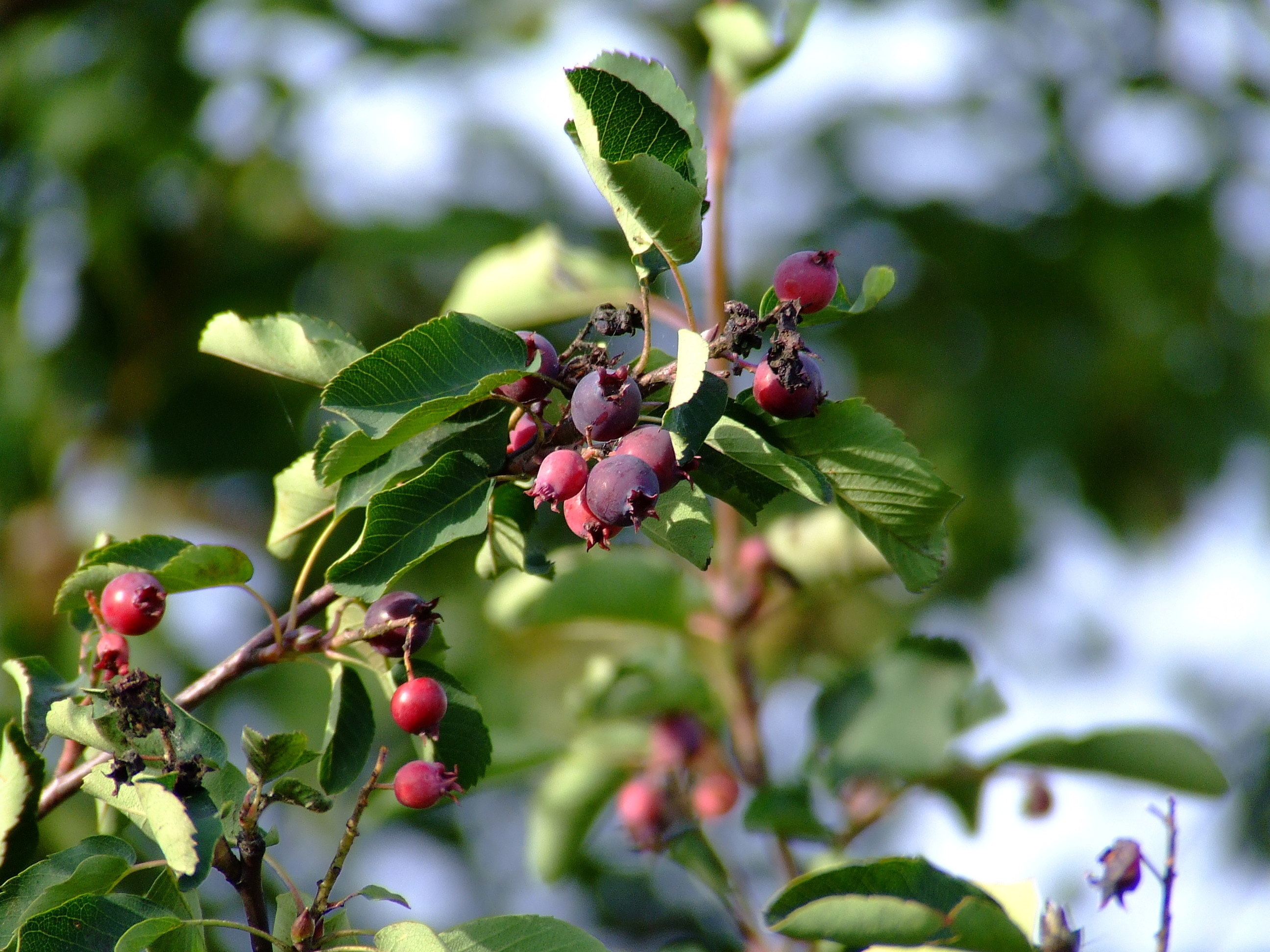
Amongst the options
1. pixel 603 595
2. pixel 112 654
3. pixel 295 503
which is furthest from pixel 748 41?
pixel 112 654

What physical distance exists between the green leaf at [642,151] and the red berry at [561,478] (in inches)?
7.4

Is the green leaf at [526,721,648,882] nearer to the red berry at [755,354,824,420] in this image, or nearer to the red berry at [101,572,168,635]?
the red berry at [101,572,168,635]

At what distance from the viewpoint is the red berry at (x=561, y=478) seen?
99cm

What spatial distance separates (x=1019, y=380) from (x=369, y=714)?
414 cm

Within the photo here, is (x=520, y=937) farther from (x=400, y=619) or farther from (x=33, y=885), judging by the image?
(x=33, y=885)

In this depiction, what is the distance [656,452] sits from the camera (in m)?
0.95

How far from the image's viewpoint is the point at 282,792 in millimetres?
1064

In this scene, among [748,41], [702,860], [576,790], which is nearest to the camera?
[702,860]

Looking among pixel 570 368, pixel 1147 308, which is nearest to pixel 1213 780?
pixel 570 368

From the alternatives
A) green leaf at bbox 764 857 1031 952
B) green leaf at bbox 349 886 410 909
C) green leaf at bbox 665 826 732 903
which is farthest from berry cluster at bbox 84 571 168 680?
green leaf at bbox 665 826 732 903

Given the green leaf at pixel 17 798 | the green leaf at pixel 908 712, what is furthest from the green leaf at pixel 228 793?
the green leaf at pixel 908 712

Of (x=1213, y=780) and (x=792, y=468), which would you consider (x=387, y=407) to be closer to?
(x=792, y=468)

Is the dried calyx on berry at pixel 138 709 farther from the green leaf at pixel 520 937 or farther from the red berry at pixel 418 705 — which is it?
the green leaf at pixel 520 937

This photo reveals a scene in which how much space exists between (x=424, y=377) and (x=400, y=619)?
24 cm
